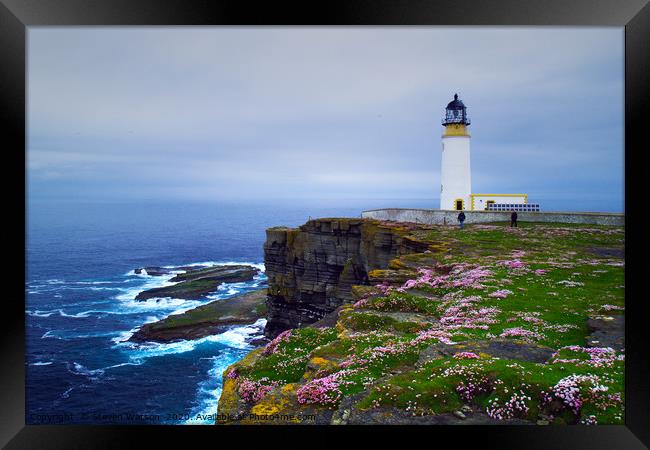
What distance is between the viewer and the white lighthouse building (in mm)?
51219

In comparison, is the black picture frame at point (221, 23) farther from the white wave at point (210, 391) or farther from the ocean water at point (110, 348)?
the white wave at point (210, 391)

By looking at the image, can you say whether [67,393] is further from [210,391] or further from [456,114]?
[456,114]

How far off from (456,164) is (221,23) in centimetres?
4632

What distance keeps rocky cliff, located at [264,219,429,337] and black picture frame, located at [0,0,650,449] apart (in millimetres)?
26725

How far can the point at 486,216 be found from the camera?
44562mm

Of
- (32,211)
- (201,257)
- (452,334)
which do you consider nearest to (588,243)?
(452,334)

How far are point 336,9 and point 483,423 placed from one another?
10.0 meters

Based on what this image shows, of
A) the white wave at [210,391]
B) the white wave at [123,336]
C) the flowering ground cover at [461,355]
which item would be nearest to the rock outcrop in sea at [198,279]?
the white wave at [123,336]

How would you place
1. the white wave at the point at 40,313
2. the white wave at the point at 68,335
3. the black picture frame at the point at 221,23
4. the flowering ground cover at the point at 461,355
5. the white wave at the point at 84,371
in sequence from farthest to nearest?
the white wave at the point at 40,313 < the white wave at the point at 68,335 < the white wave at the point at 84,371 < the black picture frame at the point at 221,23 < the flowering ground cover at the point at 461,355

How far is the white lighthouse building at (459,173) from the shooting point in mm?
51219

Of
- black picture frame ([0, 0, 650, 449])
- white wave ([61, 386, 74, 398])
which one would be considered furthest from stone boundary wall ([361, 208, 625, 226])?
white wave ([61, 386, 74, 398])

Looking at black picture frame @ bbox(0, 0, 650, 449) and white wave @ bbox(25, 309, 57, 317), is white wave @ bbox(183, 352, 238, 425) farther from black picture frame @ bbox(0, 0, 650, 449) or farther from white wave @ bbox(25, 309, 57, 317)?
white wave @ bbox(25, 309, 57, 317)

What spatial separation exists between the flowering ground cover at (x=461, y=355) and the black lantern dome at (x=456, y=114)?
35.2 meters

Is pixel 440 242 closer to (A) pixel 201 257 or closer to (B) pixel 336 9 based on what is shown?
(B) pixel 336 9
